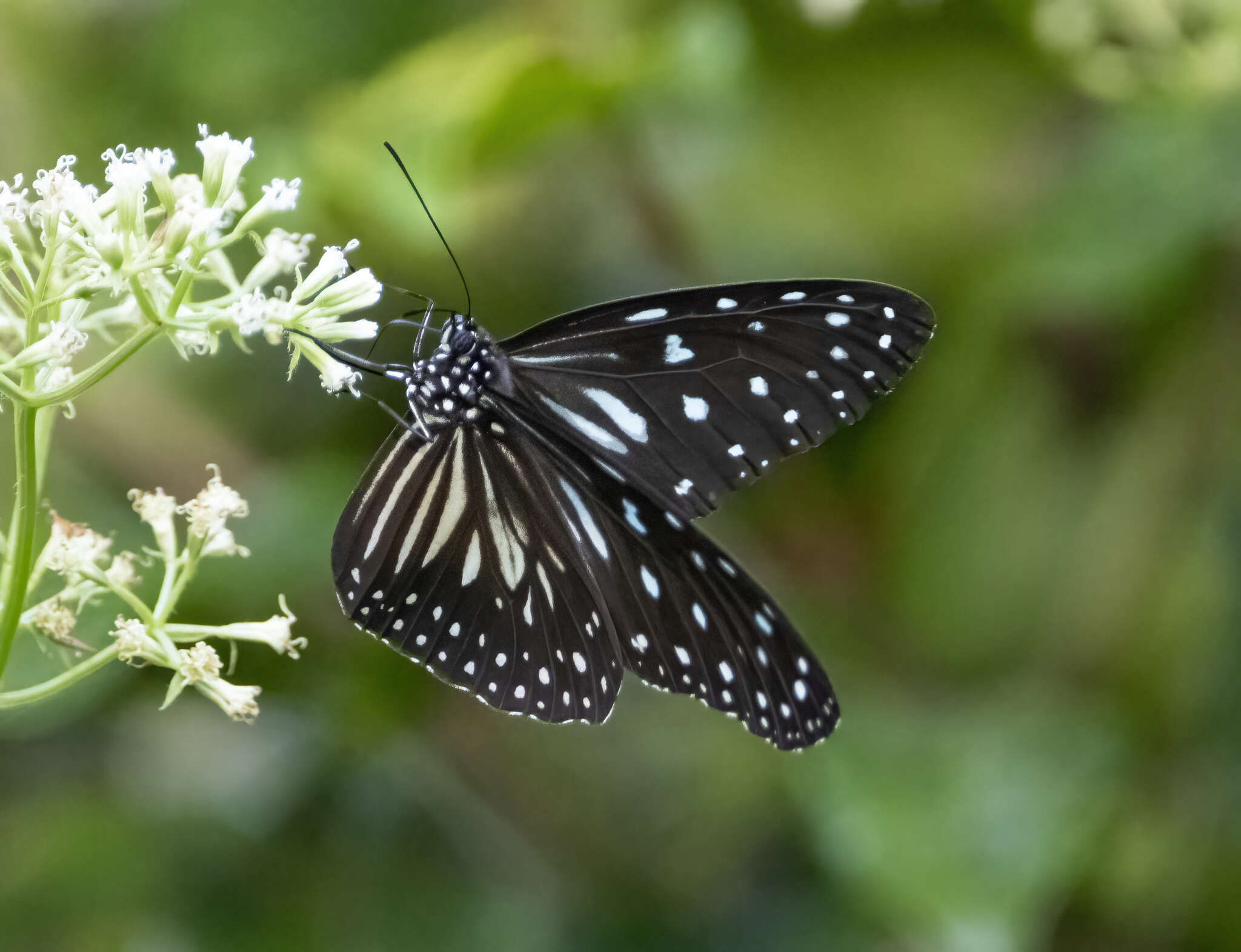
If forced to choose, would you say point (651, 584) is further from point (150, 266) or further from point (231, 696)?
point (150, 266)

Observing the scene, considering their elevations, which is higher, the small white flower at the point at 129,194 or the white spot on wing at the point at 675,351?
the white spot on wing at the point at 675,351

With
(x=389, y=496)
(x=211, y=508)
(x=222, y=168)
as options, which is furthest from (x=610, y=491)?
(x=222, y=168)

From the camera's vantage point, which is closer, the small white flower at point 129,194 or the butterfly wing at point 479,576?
the small white flower at point 129,194

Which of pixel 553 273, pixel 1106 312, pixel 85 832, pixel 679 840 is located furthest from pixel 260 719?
pixel 1106 312

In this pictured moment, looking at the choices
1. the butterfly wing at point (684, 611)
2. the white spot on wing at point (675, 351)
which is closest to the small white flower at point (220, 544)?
the butterfly wing at point (684, 611)

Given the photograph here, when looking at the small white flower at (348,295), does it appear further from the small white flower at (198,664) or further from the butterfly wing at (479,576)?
the small white flower at (198,664)

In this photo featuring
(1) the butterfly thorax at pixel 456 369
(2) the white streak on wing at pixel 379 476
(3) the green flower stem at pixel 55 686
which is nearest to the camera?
(3) the green flower stem at pixel 55 686

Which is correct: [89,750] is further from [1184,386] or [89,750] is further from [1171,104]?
[1171,104]

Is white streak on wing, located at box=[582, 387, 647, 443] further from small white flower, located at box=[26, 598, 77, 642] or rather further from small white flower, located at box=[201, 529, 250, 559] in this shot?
small white flower, located at box=[26, 598, 77, 642]
